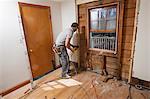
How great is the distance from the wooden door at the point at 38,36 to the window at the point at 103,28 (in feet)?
4.06

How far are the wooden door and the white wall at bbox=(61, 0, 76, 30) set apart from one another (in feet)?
1.73

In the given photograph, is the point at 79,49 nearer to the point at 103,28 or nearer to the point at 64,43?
the point at 64,43

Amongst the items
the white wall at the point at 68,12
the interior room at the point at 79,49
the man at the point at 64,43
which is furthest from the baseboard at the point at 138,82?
the white wall at the point at 68,12

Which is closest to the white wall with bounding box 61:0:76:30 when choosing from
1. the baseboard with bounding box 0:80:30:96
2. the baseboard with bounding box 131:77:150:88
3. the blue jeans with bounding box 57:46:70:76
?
the blue jeans with bounding box 57:46:70:76

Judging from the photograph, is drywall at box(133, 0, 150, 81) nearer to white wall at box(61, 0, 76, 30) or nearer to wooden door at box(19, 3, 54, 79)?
white wall at box(61, 0, 76, 30)

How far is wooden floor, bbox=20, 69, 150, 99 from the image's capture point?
7.38ft

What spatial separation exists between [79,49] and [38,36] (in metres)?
1.24

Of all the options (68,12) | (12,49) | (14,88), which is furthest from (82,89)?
(68,12)

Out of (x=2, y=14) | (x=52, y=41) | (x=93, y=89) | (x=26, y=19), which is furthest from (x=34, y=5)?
(x=93, y=89)

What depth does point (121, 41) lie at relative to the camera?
8.42 feet

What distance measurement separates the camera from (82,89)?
2490 millimetres

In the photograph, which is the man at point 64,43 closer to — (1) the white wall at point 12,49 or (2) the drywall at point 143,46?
(1) the white wall at point 12,49

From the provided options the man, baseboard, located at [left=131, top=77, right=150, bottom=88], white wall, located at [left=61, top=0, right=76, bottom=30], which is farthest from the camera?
white wall, located at [left=61, top=0, right=76, bottom=30]

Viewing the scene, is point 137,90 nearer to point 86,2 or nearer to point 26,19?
point 86,2
